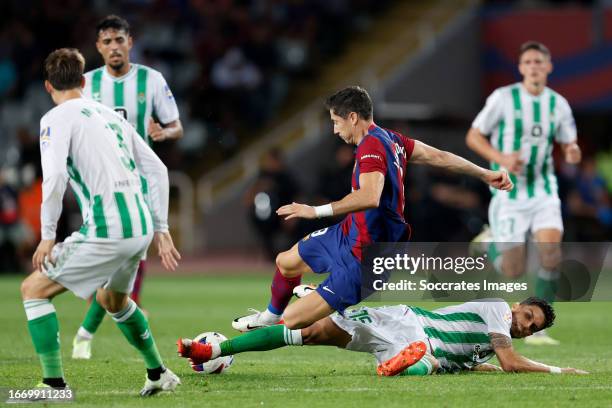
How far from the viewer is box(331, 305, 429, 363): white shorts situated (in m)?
8.09

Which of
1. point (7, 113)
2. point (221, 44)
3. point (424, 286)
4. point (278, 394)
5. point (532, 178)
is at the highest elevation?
point (221, 44)

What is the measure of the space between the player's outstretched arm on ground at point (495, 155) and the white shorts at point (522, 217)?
1.13 feet

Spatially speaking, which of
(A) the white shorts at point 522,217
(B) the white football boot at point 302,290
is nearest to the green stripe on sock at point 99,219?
(B) the white football boot at point 302,290

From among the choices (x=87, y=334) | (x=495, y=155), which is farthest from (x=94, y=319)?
(x=495, y=155)

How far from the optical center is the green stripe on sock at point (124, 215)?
6.88 m

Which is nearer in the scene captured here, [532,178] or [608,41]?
[532,178]

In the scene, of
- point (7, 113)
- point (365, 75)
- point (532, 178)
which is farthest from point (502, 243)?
point (365, 75)

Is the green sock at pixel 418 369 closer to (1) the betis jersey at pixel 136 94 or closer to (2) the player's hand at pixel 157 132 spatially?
(2) the player's hand at pixel 157 132

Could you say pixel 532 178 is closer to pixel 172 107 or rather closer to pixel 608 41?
pixel 172 107

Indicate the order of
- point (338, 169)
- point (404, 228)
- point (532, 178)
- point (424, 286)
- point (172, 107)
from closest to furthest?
point (404, 228) < point (424, 286) < point (172, 107) < point (532, 178) < point (338, 169)

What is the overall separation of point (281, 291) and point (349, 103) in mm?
1522

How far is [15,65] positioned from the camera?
21.4 meters

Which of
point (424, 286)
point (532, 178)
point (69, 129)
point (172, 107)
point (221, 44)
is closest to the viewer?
point (69, 129)

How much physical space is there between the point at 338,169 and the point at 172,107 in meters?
8.78
